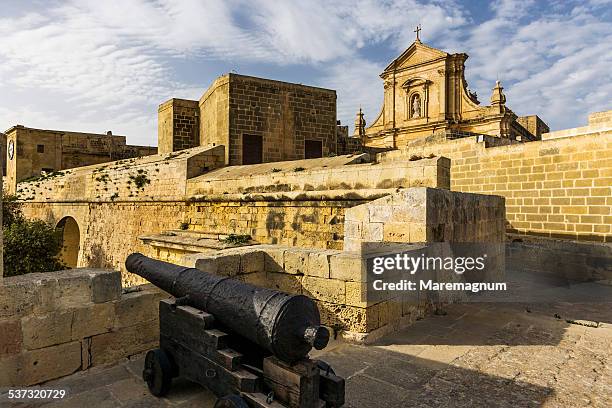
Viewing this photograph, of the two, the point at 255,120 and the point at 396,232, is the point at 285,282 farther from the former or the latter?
the point at 255,120

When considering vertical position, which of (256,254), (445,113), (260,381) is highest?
(445,113)

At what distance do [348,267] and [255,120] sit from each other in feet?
40.0

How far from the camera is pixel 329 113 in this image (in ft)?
54.0

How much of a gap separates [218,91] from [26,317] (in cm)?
1347

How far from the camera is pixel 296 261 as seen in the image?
401 cm

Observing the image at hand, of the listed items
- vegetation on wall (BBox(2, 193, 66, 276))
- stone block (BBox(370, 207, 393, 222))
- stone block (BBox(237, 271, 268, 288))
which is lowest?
vegetation on wall (BBox(2, 193, 66, 276))

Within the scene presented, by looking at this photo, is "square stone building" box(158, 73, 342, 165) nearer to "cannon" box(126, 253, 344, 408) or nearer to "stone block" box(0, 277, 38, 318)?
"stone block" box(0, 277, 38, 318)

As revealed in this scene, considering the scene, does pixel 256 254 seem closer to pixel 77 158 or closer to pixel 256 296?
pixel 256 296

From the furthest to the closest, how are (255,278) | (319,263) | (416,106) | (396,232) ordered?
1. (416,106)
2. (396,232)
3. (255,278)
4. (319,263)

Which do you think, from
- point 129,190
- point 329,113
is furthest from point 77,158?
point 329,113

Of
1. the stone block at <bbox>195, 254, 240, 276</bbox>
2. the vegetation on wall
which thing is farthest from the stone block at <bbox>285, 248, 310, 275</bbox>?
the vegetation on wall

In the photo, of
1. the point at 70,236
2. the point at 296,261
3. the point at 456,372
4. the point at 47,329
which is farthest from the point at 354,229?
the point at 70,236

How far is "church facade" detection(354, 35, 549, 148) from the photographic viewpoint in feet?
74.2

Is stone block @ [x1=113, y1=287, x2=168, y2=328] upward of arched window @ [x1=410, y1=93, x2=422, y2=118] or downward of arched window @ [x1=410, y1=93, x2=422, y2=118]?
downward
